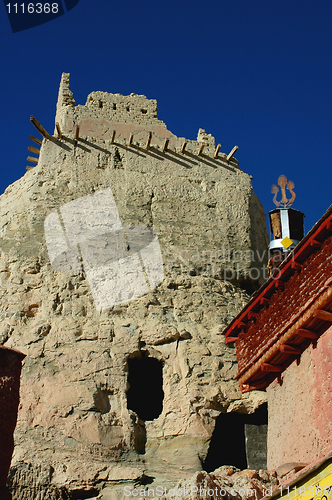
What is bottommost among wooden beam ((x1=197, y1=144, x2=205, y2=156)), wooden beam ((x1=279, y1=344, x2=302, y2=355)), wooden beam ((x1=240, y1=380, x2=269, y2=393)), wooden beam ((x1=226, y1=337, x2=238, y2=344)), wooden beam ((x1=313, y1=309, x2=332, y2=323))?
wooden beam ((x1=240, y1=380, x2=269, y2=393))

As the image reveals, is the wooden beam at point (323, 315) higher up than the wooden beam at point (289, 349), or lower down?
higher up

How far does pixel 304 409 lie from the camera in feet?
28.4

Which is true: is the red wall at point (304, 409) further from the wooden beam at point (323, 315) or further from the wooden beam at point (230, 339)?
the wooden beam at point (230, 339)

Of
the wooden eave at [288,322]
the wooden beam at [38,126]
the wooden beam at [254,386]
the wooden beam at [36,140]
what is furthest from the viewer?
the wooden beam at [36,140]

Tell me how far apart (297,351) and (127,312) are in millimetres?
3543

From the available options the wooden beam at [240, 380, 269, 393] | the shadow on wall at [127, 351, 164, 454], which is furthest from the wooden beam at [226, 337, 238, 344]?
the shadow on wall at [127, 351, 164, 454]

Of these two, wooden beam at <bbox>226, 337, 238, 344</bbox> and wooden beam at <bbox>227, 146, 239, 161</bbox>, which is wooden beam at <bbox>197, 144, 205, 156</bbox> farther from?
wooden beam at <bbox>226, 337, 238, 344</bbox>

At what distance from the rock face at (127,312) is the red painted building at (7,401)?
247 centimetres

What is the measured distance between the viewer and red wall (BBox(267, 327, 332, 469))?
26.9 ft

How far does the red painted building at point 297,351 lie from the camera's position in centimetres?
836

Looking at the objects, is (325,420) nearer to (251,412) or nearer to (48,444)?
(251,412)

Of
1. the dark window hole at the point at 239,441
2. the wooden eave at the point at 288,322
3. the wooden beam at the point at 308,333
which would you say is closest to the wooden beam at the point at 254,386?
the wooden eave at the point at 288,322

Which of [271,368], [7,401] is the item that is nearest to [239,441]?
[271,368]

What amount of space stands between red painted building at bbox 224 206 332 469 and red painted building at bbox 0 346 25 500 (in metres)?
3.57
